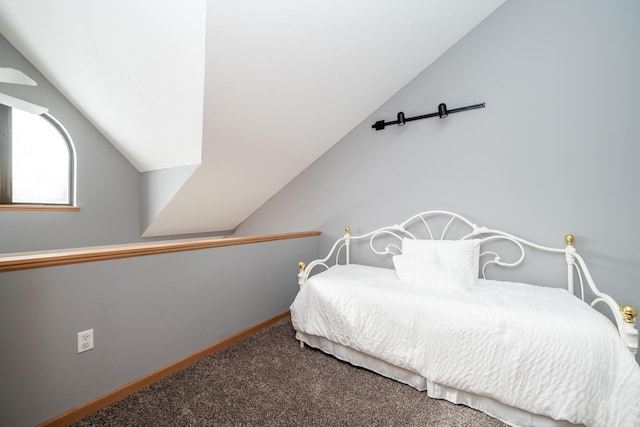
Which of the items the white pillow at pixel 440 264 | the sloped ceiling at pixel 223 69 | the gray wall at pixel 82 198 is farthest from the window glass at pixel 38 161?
the white pillow at pixel 440 264

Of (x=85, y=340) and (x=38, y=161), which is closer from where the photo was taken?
(x=85, y=340)

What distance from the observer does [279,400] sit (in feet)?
4.64

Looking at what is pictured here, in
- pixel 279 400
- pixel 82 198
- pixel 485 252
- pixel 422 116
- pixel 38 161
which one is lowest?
pixel 279 400

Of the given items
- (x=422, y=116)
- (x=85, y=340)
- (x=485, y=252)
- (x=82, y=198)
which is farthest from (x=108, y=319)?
(x=422, y=116)

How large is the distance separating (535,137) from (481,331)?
1487mm

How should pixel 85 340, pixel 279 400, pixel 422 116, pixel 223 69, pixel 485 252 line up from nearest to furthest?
pixel 85 340
pixel 279 400
pixel 223 69
pixel 485 252
pixel 422 116

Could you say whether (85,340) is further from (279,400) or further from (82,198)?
(82,198)

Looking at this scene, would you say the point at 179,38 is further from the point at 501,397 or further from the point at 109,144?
the point at 501,397

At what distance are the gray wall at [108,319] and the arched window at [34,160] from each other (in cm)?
180

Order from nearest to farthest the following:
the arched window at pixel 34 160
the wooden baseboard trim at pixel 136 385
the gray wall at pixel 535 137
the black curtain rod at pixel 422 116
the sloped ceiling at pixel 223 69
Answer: the wooden baseboard trim at pixel 136 385 < the sloped ceiling at pixel 223 69 < the gray wall at pixel 535 137 < the black curtain rod at pixel 422 116 < the arched window at pixel 34 160

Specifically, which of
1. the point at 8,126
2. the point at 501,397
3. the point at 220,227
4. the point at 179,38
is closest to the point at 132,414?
the point at 501,397

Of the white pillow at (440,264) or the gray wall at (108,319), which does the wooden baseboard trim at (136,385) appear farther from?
the white pillow at (440,264)

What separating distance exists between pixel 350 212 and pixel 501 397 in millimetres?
1803

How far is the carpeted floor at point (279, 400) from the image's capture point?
4.19 feet
